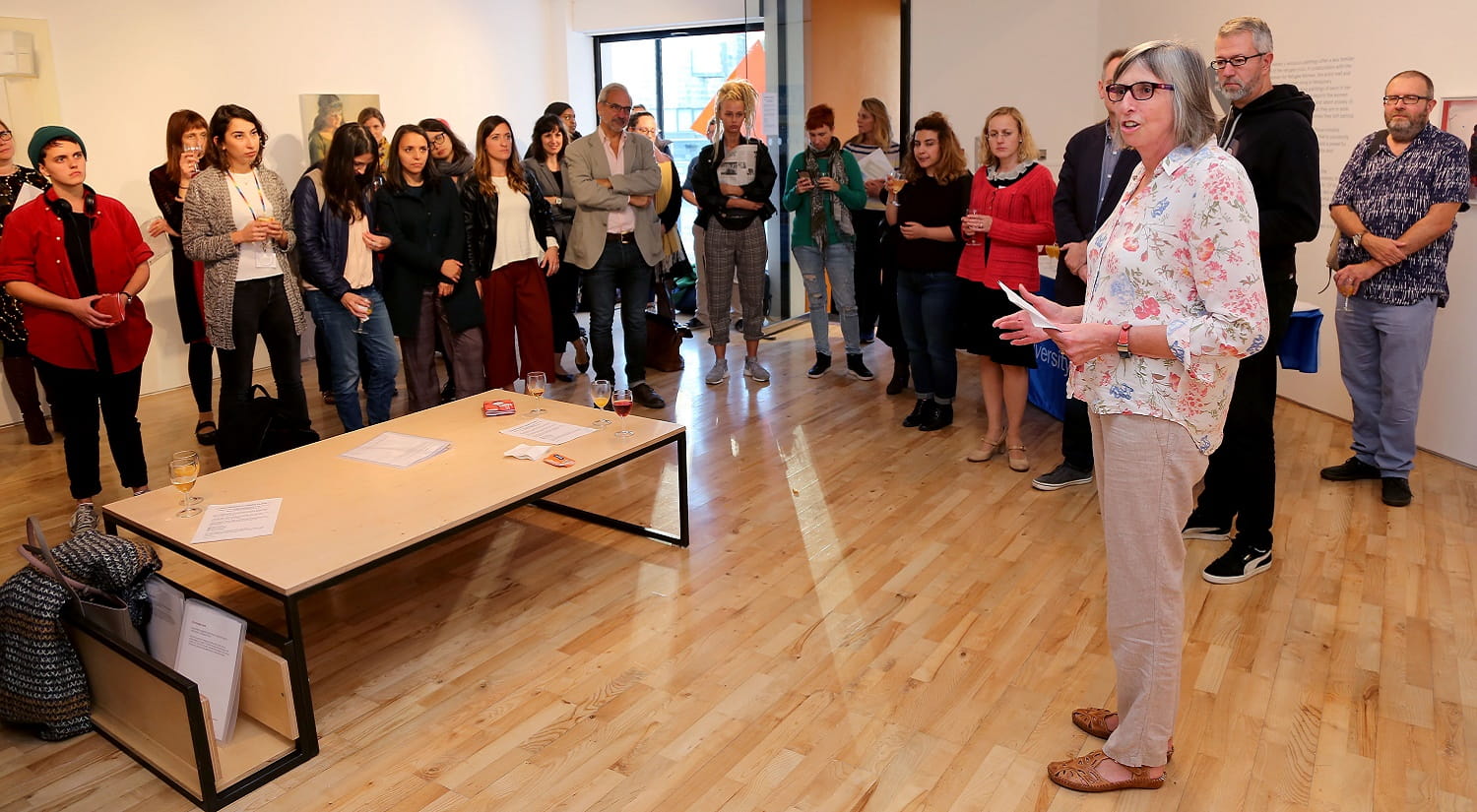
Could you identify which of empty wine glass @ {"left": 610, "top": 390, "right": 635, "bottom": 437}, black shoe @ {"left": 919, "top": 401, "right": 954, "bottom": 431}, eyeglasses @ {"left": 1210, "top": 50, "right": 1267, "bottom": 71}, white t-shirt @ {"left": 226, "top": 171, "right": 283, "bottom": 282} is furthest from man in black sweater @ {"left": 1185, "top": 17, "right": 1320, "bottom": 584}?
white t-shirt @ {"left": 226, "top": 171, "right": 283, "bottom": 282}

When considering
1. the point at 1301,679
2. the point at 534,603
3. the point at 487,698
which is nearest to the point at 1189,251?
the point at 1301,679

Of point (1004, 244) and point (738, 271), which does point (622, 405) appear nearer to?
point (1004, 244)

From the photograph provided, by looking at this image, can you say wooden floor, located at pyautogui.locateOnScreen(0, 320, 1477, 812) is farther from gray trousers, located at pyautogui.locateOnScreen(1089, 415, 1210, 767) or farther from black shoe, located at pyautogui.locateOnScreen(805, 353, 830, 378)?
black shoe, located at pyautogui.locateOnScreen(805, 353, 830, 378)

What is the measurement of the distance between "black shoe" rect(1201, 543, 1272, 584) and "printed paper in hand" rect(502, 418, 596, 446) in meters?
2.19

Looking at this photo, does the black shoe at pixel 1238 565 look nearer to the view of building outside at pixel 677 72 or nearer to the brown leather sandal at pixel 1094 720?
the brown leather sandal at pixel 1094 720

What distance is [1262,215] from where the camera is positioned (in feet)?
10.5

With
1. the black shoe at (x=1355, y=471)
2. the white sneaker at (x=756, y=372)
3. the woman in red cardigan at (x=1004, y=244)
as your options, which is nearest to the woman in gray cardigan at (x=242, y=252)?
the white sneaker at (x=756, y=372)

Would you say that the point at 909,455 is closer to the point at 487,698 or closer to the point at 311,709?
the point at 487,698

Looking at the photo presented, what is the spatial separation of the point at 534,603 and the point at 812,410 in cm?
264

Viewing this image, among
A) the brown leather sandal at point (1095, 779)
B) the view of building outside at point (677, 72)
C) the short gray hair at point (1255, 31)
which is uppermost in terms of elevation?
the view of building outside at point (677, 72)

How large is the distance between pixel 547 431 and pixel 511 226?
6.36 feet

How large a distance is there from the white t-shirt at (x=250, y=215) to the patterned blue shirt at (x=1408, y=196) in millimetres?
4520

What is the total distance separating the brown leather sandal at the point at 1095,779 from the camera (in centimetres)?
248

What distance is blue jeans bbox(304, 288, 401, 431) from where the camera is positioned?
489cm
